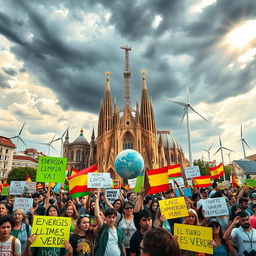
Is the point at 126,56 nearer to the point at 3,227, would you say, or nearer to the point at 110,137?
the point at 110,137

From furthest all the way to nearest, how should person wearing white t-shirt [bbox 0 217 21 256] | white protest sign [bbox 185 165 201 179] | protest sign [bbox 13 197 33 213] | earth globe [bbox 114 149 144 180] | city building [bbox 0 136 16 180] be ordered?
city building [bbox 0 136 16 180], earth globe [bbox 114 149 144 180], white protest sign [bbox 185 165 201 179], protest sign [bbox 13 197 33 213], person wearing white t-shirt [bbox 0 217 21 256]

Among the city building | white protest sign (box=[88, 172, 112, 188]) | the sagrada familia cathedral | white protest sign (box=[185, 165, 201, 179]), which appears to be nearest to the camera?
white protest sign (box=[88, 172, 112, 188])

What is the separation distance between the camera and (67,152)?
228ft

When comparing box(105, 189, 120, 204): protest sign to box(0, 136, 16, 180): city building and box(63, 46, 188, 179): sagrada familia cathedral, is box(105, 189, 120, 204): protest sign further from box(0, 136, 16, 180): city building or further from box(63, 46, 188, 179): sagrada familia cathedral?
box(0, 136, 16, 180): city building

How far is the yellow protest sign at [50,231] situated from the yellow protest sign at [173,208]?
7.34 ft

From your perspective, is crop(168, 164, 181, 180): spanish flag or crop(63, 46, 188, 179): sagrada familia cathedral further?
crop(63, 46, 188, 179): sagrada familia cathedral

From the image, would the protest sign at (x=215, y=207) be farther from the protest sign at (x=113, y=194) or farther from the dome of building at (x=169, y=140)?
the dome of building at (x=169, y=140)

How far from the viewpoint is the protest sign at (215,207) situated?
5066mm

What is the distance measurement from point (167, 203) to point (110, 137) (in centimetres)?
5147

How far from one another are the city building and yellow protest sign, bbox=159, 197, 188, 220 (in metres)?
69.1

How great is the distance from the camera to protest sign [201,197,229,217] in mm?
5066

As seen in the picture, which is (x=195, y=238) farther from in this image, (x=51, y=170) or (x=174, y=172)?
(x=174, y=172)

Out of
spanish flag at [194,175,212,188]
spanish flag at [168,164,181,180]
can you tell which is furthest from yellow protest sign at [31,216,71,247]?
spanish flag at [194,175,212,188]

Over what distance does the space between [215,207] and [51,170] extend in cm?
526
